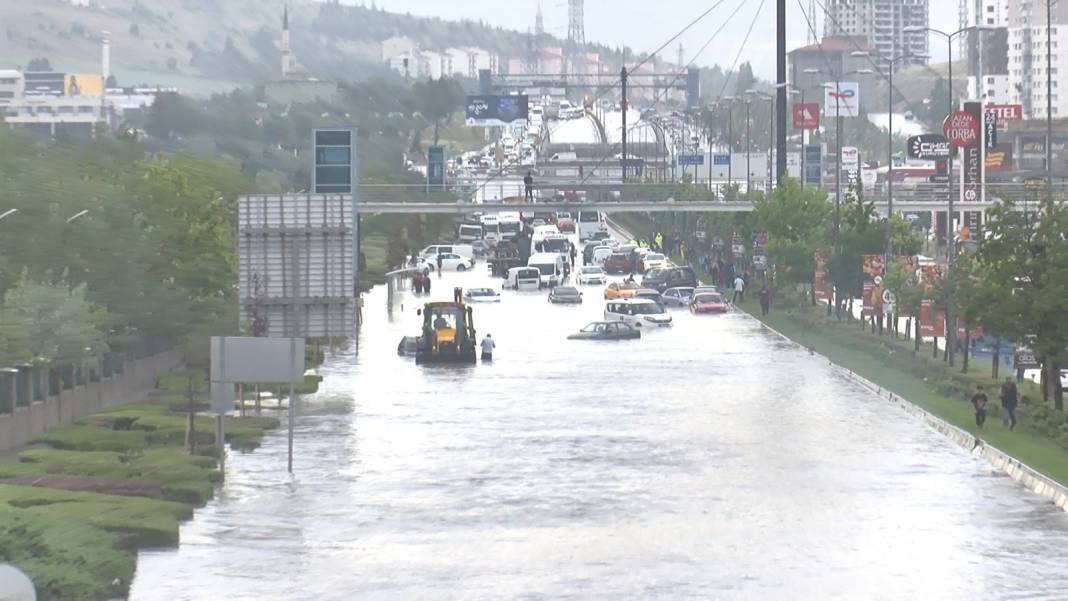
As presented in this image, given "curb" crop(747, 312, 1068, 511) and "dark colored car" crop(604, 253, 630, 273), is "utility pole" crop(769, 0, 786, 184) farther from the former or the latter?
"curb" crop(747, 312, 1068, 511)

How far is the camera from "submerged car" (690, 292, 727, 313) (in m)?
115

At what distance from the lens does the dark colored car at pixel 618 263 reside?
491 ft

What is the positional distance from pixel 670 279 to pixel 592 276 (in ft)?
47.8

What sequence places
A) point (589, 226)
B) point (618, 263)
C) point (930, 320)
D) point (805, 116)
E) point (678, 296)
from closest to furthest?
point (930, 320) → point (678, 296) → point (618, 263) → point (805, 116) → point (589, 226)

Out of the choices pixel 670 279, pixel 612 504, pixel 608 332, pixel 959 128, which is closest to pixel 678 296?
pixel 670 279

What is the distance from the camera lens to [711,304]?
116 m

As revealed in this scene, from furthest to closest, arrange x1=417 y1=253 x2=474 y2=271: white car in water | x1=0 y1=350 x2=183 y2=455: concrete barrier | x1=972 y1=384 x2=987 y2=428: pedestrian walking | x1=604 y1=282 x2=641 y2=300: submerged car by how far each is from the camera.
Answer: x1=417 y1=253 x2=474 y2=271: white car in water
x1=604 y1=282 x2=641 y2=300: submerged car
x1=972 y1=384 x2=987 y2=428: pedestrian walking
x1=0 y1=350 x2=183 y2=455: concrete barrier

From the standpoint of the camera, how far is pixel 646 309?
344 feet

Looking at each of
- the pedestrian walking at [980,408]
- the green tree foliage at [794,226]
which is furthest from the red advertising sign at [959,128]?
the pedestrian walking at [980,408]

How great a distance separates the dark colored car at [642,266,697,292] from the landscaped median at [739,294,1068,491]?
1511cm

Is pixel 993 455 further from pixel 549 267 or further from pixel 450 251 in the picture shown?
pixel 450 251

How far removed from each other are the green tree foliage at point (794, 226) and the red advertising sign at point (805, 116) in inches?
1731

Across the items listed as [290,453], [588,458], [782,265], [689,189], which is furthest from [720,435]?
[689,189]

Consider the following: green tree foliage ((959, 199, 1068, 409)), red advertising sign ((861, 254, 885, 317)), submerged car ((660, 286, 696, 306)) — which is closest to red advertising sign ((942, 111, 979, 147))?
red advertising sign ((861, 254, 885, 317))
